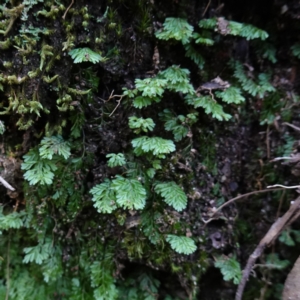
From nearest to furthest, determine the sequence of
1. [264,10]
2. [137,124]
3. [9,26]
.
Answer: [9,26], [137,124], [264,10]

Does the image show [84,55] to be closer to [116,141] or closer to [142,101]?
[142,101]

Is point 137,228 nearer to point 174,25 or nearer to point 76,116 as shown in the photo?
point 76,116

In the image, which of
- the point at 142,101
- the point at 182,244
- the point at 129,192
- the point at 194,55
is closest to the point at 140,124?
the point at 142,101

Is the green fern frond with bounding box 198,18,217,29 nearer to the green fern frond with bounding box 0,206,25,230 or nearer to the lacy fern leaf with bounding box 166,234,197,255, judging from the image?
the lacy fern leaf with bounding box 166,234,197,255

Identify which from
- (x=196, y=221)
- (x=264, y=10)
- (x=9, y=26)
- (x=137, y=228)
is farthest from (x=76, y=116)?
(x=264, y=10)

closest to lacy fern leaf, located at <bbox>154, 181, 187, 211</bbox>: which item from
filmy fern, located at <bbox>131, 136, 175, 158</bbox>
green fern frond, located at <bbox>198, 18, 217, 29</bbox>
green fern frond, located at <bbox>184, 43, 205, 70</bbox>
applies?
filmy fern, located at <bbox>131, 136, 175, 158</bbox>

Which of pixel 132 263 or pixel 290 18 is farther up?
pixel 290 18
